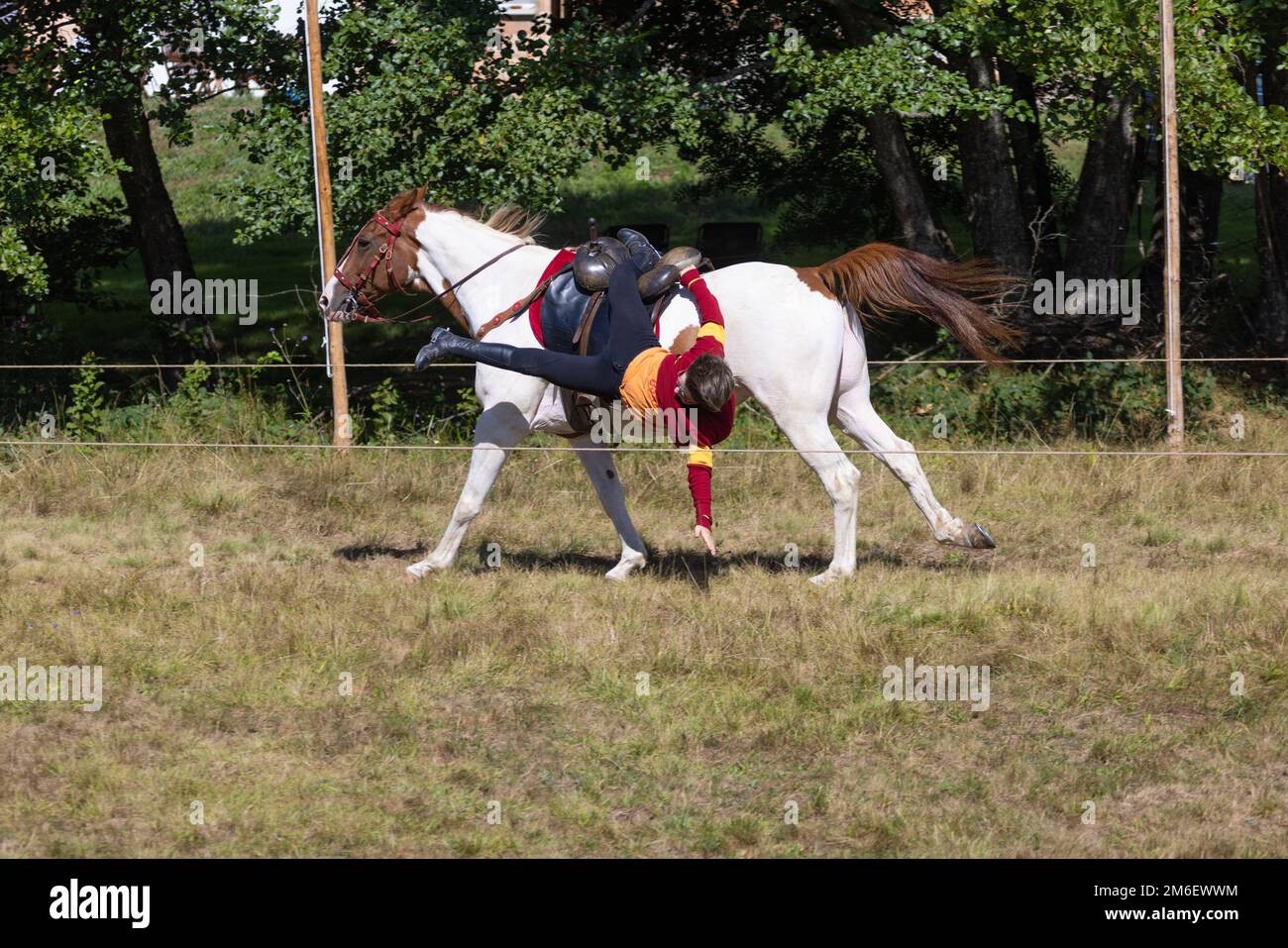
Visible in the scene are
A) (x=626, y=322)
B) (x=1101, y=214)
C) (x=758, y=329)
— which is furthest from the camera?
(x=1101, y=214)

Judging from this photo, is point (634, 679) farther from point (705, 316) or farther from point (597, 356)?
point (705, 316)

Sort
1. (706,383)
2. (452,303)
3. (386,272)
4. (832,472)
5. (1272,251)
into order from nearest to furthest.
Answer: (706,383), (832,472), (452,303), (386,272), (1272,251)

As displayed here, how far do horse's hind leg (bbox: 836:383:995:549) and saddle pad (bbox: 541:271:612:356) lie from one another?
1.56m

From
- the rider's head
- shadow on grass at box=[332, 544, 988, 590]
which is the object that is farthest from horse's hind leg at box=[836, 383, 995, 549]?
the rider's head

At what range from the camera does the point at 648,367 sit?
27.2ft

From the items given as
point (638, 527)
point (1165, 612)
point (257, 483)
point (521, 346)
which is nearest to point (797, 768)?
point (1165, 612)

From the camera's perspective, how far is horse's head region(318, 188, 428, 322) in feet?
33.3

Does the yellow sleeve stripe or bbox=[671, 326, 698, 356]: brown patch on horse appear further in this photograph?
bbox=[671, 326, 698, 356]: brown patch on horse

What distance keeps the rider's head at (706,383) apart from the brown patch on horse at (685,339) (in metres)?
1.06

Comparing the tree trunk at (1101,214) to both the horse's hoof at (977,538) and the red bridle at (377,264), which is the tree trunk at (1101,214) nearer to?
the horse's hoof at (977,538)

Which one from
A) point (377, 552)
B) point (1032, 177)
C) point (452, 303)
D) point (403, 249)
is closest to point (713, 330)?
point (452, 303)

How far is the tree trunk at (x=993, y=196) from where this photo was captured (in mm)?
15727

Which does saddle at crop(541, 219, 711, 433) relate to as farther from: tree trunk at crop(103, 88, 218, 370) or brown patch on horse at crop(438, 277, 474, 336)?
tree trunk at crop(103, 88, 218, 370)

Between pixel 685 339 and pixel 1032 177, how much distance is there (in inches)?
392
